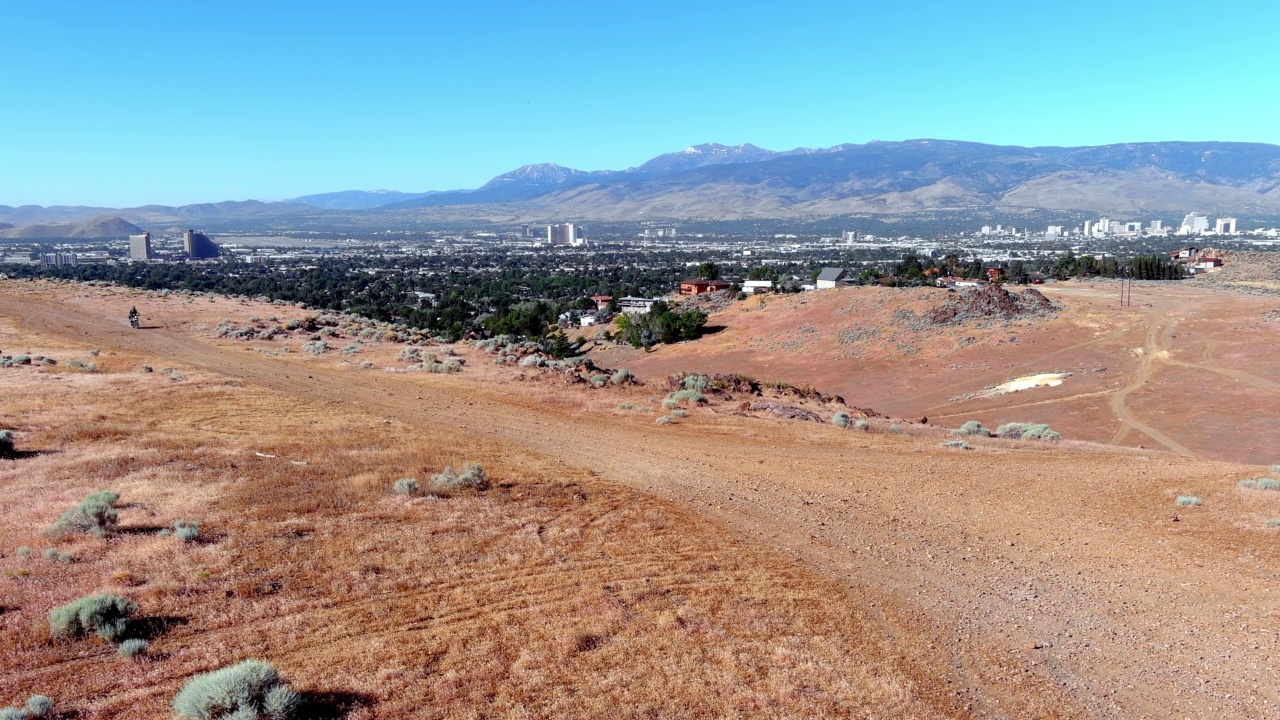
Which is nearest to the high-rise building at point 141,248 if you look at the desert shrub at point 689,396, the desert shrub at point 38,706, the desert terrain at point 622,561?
the desert terrain at point 622,561

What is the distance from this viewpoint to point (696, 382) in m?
21.7

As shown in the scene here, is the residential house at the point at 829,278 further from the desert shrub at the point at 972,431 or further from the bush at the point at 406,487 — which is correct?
the bush at the point at 406,487

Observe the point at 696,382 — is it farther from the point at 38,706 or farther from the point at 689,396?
the point at 38,706

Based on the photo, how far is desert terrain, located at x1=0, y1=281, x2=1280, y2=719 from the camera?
6.54 m

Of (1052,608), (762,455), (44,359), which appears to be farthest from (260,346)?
(1052,608)

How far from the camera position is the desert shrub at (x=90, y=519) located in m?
9.21

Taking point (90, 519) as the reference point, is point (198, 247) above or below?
above

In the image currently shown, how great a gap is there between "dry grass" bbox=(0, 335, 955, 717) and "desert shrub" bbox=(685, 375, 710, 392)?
8.96 m

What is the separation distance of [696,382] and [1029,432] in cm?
841

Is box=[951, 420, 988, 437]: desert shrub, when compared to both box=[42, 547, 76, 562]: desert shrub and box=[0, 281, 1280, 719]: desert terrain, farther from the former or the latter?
box=[42, 547, 76, 562]: desert shrub

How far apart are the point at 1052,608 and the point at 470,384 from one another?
17.6m

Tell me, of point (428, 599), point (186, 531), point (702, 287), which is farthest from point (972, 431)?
point (702, 287)

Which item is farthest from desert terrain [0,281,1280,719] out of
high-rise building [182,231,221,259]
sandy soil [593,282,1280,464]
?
high-rise building [182,231,221,259]

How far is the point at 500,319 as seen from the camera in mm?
59500
